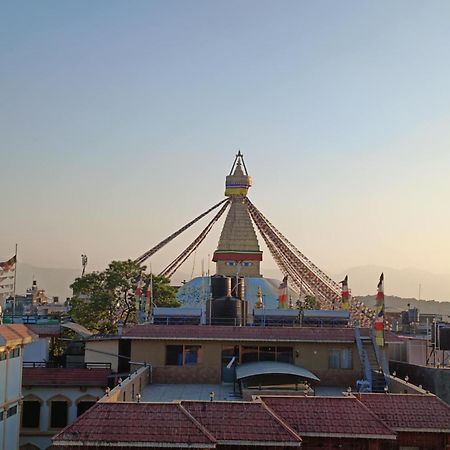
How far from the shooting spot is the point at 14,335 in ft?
87.8

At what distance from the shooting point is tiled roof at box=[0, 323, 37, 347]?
25391 mm

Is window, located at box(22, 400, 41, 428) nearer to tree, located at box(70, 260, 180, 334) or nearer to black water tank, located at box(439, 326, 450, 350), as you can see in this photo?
black water tank, located at box(439, 326, 450, 350)

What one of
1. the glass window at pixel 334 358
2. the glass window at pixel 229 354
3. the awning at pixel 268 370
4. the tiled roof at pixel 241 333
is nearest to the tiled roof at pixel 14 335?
the tiled roof at pixel 241 333

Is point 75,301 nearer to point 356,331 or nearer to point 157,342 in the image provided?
point 157,342

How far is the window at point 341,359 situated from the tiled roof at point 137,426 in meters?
13.0

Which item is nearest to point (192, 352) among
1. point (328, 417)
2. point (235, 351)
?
point (235, 351)

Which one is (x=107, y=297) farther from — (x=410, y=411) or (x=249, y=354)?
(x=410, y=411)

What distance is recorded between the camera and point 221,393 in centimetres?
2452

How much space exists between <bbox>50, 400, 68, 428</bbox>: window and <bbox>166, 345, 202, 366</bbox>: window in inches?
252

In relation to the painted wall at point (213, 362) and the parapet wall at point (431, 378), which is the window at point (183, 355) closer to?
the painted wall at point (213, 362)

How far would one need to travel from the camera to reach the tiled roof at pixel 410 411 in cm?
1717

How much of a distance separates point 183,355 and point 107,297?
985 inches

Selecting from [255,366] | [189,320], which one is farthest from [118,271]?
[255,366]

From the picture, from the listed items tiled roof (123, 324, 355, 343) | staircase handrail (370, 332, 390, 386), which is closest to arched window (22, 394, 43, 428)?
tiled roof (123, 324, 355, 343)
